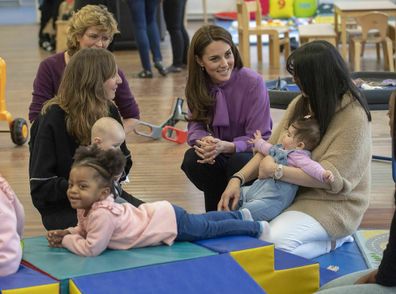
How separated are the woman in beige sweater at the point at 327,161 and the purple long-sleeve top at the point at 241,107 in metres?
0.37

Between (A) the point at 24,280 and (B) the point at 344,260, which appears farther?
(B) the point at 344,260

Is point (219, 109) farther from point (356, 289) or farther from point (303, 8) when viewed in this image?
point (303, 8)

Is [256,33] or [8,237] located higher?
[8,237]

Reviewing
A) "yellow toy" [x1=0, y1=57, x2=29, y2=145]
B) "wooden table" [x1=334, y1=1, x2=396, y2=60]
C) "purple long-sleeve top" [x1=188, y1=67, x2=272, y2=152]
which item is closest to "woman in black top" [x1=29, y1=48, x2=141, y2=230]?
"purple long-sleeve top" [x1=188, y1=67, x2=272, y2=152]

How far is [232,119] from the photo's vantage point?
3.89 metres

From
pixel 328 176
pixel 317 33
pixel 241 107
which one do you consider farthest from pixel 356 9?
pixel 328 176

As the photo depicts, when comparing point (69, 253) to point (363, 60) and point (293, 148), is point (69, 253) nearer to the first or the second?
point (293, 148)

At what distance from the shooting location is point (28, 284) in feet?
8.34

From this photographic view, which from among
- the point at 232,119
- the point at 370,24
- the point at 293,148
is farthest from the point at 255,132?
the point at 370,24

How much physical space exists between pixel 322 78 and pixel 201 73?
0.70 m

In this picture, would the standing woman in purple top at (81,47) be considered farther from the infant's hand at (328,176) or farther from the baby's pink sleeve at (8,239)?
the baby's pink sleeve at (8,239)

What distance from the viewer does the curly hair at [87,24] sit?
156 inches

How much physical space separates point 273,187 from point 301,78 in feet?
1.48

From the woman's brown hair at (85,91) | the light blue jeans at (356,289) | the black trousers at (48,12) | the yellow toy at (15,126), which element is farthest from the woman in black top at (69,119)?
the black trousers at (48,12)
